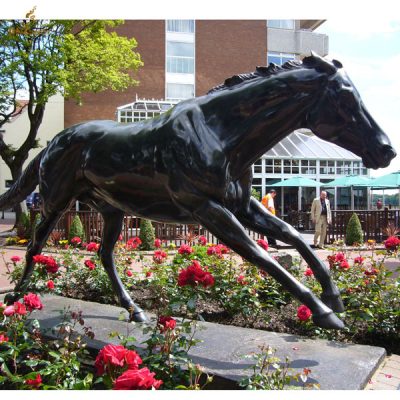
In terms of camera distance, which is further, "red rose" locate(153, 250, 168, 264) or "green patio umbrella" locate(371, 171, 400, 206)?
"green patio umbrella" locate(371, 171, 400, 206)

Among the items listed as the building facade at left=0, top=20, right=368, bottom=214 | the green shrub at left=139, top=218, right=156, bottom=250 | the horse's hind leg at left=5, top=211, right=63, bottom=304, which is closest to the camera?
the horse's hind leg at left=5, top=211, right=63, bottom=304

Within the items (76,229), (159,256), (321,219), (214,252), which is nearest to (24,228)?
(76,229)

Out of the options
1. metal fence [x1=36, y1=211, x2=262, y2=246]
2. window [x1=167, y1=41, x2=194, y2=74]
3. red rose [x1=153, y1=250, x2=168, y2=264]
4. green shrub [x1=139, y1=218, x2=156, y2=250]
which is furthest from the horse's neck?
window [x1=167, y1=41, x2=194, y2=74]

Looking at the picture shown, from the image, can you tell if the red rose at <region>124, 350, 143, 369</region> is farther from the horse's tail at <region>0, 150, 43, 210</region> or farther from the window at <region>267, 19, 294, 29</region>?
the window at <region>267, 19, 294, 29</region>

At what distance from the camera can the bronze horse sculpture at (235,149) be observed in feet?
8.43

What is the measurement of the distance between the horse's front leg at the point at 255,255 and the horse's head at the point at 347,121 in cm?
79

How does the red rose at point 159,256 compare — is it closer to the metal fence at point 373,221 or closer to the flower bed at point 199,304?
the flower bed at point 199,304

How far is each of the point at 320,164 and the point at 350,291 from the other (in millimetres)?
20160

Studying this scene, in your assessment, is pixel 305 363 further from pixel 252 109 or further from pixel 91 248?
pixel 91 248

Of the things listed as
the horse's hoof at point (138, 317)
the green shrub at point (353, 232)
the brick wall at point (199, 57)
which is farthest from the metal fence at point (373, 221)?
the brick wall at point (199, 57)

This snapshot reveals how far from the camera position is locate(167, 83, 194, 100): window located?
3097 centimetres

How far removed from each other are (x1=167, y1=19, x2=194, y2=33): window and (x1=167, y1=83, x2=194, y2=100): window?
385cm

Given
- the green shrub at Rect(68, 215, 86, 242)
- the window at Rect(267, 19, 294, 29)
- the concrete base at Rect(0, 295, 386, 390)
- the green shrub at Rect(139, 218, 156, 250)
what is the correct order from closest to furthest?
the concrete base at Rect(0, 295, 386, 390)
the green shrub at Rect(139, 218, 156, 250)
the green shrub at Rect(68, 215, 86, 242)
the window at Rect(267, 19, 294, 29)

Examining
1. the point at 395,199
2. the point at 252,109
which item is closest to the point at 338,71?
the point at 252,109
